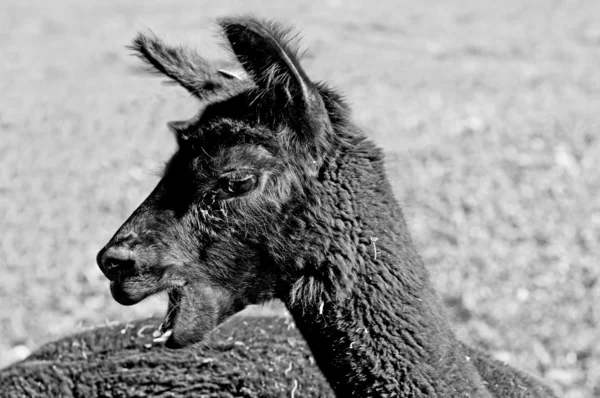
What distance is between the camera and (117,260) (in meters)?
3.08

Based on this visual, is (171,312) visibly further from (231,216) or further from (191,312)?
(231,216)

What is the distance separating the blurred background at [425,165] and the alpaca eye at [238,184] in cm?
56

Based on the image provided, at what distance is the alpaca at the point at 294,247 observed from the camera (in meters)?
3.05

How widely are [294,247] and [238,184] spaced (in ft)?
1.06

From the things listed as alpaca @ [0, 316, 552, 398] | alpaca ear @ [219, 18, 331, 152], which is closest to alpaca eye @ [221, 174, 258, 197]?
alpaca ear @ [219, 18, 331, 152]

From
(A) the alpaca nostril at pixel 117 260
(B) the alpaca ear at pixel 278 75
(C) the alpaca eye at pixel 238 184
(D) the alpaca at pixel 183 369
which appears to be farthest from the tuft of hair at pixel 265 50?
(D) the alpaca at pixel 183 369

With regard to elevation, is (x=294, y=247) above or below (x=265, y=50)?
below

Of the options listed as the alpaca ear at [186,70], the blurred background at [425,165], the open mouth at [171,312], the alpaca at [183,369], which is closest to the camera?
the open mouth at [171,312]

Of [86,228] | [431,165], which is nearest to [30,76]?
[86,228]

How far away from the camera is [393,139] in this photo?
31.8 ft

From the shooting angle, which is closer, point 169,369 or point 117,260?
point 117,260

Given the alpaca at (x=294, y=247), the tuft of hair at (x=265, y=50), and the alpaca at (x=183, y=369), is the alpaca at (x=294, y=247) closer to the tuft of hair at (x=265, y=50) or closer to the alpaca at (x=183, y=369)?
the tuft of hair at (x=265, y=50)

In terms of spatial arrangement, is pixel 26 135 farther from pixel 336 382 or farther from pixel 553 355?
pixel 336 382

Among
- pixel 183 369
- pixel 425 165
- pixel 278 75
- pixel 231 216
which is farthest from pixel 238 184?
pixel 425 165
